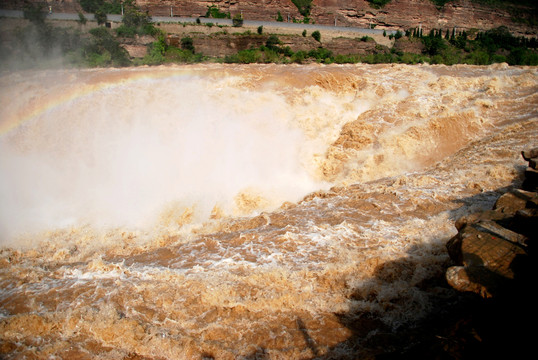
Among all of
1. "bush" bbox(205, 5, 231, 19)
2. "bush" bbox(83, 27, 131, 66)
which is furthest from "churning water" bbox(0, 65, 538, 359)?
"bush" bbox(205, 5, 231, 19)

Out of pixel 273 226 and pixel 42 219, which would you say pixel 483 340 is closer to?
pixel 273 226

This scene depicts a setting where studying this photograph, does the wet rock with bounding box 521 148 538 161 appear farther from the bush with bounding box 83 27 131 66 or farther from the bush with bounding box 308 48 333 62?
the bush with bounding box 308 48 333 62

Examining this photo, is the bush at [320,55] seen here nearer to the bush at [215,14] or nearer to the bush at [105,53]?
the bush at [105,53]

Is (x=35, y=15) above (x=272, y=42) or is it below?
above

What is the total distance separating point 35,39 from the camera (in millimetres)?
20156

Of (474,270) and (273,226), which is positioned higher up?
(474,270)

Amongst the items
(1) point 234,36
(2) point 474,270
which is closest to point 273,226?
(2) point 474,270

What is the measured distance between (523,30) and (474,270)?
50383 millimetres

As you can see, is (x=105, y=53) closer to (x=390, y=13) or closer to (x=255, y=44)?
(x=255, y=44)

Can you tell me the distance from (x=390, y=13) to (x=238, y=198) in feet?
132

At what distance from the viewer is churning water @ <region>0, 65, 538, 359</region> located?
195 inches

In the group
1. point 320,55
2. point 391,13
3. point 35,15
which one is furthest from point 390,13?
point 35,15

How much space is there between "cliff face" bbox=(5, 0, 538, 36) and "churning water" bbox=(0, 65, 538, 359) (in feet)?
89.8

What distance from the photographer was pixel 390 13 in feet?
142
